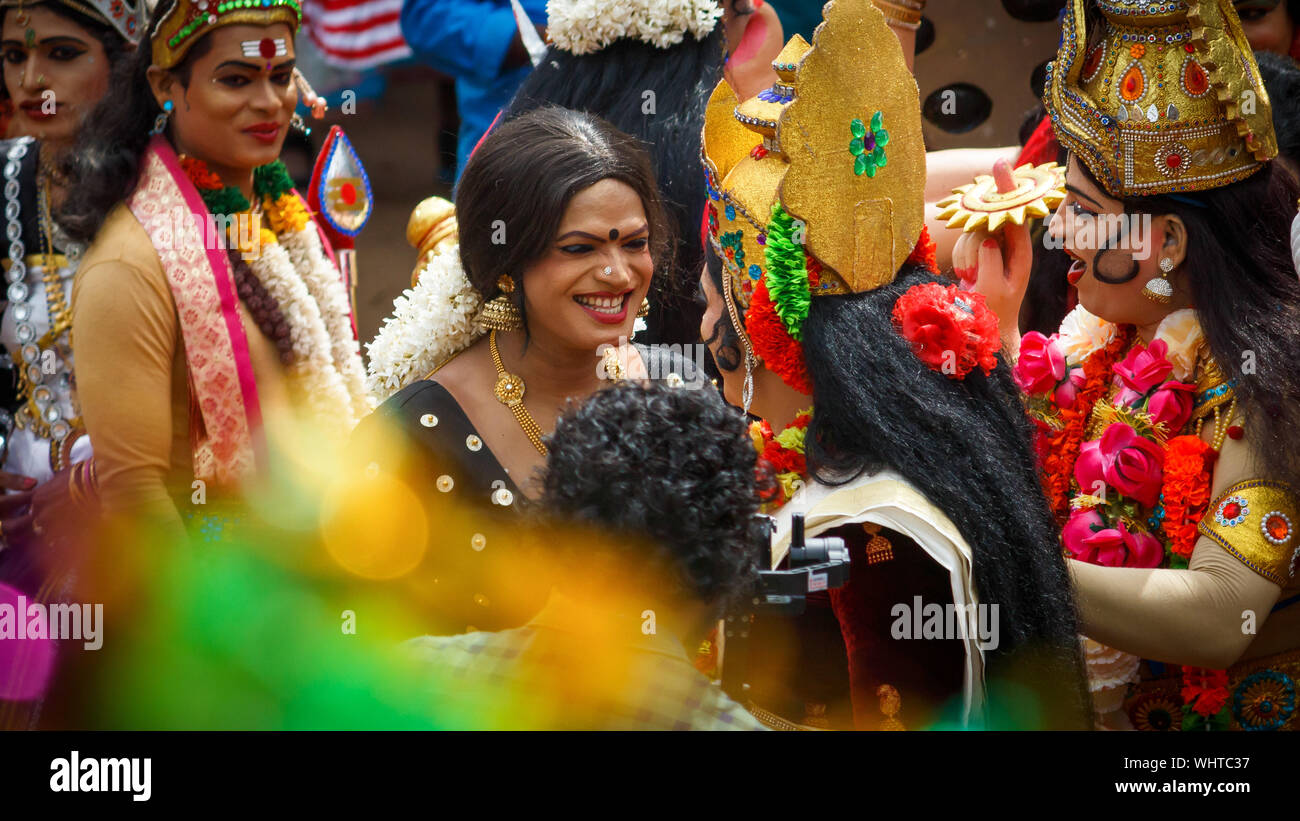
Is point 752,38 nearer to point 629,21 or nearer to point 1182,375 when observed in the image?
point 629,21

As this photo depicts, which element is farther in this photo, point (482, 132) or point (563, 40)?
point (482, 132)

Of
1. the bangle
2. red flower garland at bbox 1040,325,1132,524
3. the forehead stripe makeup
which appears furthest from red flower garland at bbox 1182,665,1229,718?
the forehead stripe makeup

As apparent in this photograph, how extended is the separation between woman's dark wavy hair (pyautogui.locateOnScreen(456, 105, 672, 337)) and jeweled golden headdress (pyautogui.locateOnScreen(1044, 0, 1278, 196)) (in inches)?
38.4

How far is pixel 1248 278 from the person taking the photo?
2.81 m

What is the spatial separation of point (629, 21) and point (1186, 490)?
78.5 inches

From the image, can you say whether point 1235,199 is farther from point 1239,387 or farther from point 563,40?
point 563,40

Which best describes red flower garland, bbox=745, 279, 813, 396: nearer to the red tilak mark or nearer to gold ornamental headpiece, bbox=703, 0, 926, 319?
gold ornamental headpiece, bbox=703, 0, 926, 319

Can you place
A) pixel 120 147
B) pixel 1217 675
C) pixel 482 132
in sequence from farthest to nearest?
pixel 482 132 → pixel 120 147 → pixel 1217 675

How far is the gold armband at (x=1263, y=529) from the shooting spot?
104 inches

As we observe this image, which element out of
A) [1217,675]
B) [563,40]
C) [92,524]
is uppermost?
[563,40]

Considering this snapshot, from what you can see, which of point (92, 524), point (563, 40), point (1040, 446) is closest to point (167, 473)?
point (92, 524)

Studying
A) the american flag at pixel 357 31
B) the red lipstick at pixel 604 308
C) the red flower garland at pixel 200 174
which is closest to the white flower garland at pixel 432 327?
the red lipstick at pixel 604 308

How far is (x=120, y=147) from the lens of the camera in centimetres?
331

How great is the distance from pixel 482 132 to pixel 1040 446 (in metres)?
2.58
